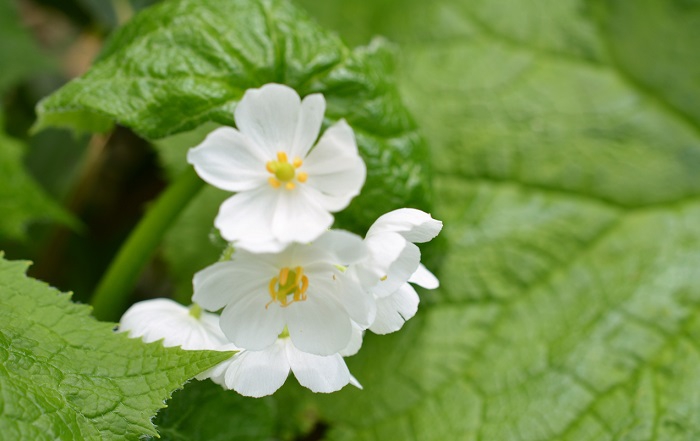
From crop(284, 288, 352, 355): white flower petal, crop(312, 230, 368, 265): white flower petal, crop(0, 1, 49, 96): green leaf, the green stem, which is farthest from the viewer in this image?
crop(0, 1, 49, 96): green leaf

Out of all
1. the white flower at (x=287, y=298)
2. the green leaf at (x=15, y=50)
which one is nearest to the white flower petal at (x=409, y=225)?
the white flower at (x=287, y=298)

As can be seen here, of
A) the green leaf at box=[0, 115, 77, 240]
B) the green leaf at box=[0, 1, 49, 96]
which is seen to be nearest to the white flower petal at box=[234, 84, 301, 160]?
the green leaf at box=[0, 115, 77, 240]

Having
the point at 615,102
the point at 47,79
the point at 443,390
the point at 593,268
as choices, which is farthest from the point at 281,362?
the point at 47,79

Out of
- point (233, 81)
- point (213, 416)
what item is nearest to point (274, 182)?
point (233, 81)

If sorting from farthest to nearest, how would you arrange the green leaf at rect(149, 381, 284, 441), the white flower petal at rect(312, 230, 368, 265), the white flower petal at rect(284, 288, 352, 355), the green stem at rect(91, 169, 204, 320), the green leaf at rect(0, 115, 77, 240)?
1. the green leaf at rect(0, 115, 77, 240)
2. the green stem at rect(91, 169, 204, 320)
3. the green leaf at rect(149, 381, 284, 441)
4. the white flower petal at rect(284, 288, 352, 355)
5. the white flower petal at rect(312, 230, 368, 265)

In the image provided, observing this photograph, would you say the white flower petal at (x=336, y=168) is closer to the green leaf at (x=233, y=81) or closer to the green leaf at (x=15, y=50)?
the green leaf at (x=233, y=81)

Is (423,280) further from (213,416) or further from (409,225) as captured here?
(213,416)

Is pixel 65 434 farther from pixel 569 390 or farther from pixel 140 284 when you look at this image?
pixel 140 284

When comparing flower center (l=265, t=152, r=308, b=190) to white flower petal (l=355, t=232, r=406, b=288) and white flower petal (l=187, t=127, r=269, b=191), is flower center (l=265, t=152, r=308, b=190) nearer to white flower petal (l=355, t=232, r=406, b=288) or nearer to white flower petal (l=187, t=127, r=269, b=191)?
white flower petal (l=187, t=127, r=269, b=191)
